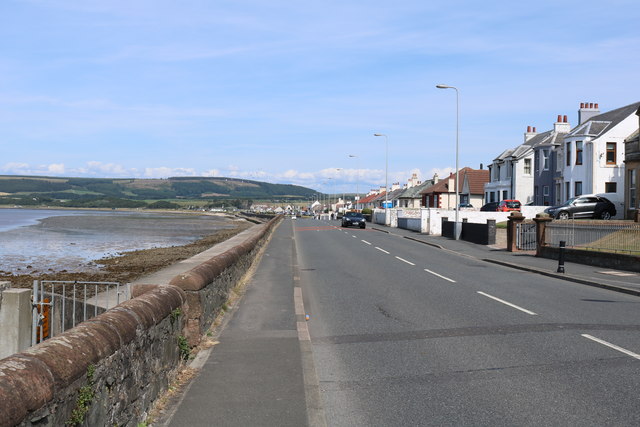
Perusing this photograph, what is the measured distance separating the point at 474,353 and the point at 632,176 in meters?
31.3

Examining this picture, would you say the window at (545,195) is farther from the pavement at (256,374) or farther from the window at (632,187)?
the pavement at (256,374)

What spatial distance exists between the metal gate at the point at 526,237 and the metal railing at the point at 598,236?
367cm

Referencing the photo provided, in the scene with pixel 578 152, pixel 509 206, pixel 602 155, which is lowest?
pixel 509 206

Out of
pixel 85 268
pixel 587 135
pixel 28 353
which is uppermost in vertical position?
pixel 587 135

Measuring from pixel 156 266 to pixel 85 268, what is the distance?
3567 millimetres

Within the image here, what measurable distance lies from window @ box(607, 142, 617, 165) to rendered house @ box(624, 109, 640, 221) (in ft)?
31.9

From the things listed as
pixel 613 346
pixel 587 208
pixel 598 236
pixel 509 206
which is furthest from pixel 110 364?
pixel 509 206

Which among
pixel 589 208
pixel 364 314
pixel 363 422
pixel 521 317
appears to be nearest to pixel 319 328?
pixel 364 314

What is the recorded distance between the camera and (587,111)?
2128 inches

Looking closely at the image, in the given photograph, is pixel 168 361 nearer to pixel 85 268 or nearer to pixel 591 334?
pixel 591 334

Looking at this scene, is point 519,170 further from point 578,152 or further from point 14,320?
point 14,320

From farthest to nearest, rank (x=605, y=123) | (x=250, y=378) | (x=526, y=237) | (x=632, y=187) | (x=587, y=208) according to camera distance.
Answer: (x=605, y=123), (x=587, y=208), (x=632, y=187), (x=526, y=237), (x=250, y=378)

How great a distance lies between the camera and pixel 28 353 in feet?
11.5

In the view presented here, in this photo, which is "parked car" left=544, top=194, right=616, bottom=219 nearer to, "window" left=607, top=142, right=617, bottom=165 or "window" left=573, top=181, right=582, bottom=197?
"window" left=573, top=181, right=582, bottom=197
